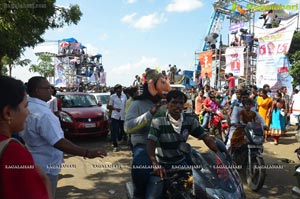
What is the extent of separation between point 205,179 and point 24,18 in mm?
4656

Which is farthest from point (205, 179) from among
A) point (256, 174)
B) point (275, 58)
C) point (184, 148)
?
point (275, 58)

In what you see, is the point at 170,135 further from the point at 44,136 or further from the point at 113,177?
the point at 113,177

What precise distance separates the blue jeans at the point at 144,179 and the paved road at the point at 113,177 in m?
1.93

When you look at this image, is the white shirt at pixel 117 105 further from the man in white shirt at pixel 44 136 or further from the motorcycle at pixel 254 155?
the man in white shirt at pixel 44 136

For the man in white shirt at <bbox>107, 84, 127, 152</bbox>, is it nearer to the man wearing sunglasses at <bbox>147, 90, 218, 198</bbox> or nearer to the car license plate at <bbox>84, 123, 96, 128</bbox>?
the car license plate at <bbox>84, 123, 96, 128</bbox>

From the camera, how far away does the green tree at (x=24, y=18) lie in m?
5.16

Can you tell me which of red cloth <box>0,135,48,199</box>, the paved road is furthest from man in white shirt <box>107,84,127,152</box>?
red cloth <box>0,135,48,199</box>

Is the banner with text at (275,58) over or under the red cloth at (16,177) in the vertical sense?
over

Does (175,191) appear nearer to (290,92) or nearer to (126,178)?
(126,178)

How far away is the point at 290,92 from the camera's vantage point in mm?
11672

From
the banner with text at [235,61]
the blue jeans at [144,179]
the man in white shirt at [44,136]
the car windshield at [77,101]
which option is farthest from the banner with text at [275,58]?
the man in white shirt at [44,136]

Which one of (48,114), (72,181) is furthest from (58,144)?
(72,181)

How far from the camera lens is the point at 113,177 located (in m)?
5.75

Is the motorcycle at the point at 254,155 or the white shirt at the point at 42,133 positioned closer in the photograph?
the white shirt at the point at 42,133
